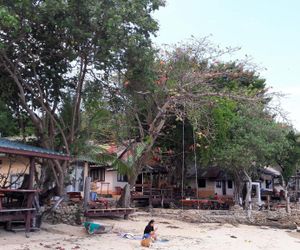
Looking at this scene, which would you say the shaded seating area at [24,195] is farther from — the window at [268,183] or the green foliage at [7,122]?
the window at [268,183]

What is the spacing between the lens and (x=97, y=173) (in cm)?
3894

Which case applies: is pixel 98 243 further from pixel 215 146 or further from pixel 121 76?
pixel 215 146

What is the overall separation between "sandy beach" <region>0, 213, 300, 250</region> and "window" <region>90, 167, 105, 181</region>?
1392 centimetres

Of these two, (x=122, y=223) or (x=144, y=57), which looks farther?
(x=122, y=223)

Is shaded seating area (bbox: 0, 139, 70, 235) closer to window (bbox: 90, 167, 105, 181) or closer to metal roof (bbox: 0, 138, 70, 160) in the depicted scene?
metal roof (bbox: 0, 138, 70, 160)

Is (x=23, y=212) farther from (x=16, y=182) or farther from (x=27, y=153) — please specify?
(x=16, y=182)

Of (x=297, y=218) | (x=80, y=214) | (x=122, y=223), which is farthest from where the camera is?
(x=297, y=218)

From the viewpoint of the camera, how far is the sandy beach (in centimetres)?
1475

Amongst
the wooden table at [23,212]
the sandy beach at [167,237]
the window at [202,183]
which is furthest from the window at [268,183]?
the wooden table at [23,212]

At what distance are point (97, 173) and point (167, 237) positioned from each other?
69.5ft

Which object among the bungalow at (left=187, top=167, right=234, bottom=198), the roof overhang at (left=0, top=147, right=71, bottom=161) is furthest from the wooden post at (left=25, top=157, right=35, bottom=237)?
the bungalow at (left=187, top=167, right=234, bottom=198)

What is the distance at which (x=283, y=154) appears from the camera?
33.3 m

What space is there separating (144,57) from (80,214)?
7.62 meters

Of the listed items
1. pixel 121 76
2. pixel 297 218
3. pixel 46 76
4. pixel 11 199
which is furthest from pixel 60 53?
pixel 297 218
